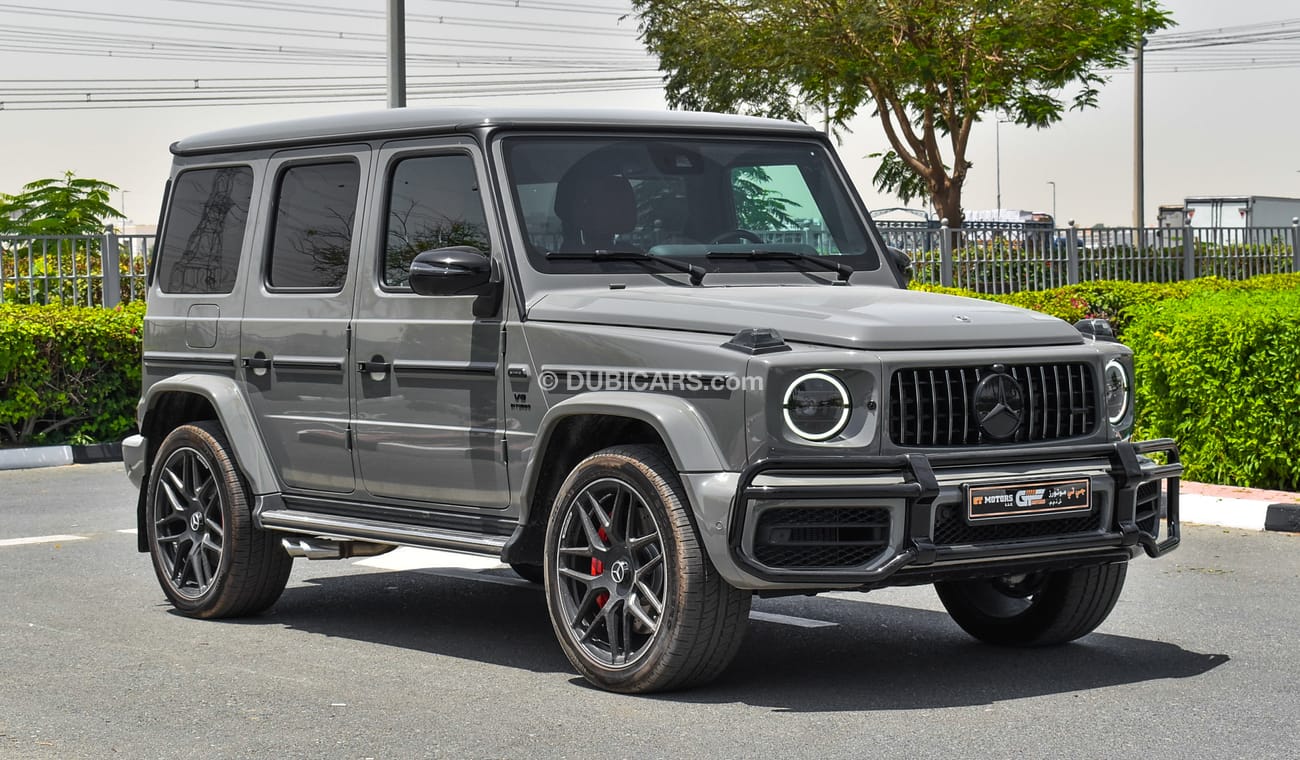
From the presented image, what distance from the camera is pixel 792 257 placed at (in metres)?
7.38

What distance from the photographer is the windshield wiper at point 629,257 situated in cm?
705

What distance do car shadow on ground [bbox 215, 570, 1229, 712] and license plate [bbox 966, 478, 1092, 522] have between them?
65 cm

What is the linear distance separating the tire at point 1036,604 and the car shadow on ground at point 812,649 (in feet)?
0.23

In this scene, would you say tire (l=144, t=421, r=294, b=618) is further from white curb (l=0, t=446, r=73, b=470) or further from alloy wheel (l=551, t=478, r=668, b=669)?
white curb (l=0, t=446, r=73, b=470)

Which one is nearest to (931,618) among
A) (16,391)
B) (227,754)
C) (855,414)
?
(855,414)

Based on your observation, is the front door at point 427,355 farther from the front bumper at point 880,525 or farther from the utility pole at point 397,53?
the utility pole at point 397,53

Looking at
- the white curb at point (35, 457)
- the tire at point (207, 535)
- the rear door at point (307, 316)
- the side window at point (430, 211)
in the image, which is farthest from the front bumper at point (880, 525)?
the white curb at point (35, 457)

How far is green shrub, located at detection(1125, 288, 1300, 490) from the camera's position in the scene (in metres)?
11.5

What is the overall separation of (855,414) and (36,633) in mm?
3765

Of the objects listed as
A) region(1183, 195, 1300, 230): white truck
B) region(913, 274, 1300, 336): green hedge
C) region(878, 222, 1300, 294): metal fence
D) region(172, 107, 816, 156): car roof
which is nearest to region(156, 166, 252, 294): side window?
region(172, 107, 816, 156): car roof

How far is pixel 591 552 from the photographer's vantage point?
6.50 meters

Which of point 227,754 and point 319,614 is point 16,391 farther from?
point 227,754

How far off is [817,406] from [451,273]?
155 cm

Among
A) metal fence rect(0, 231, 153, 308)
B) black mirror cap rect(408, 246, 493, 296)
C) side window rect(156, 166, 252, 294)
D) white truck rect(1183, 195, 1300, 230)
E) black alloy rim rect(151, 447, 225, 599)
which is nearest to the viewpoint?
black mirror cap rect(408, 246, 493, 296)
